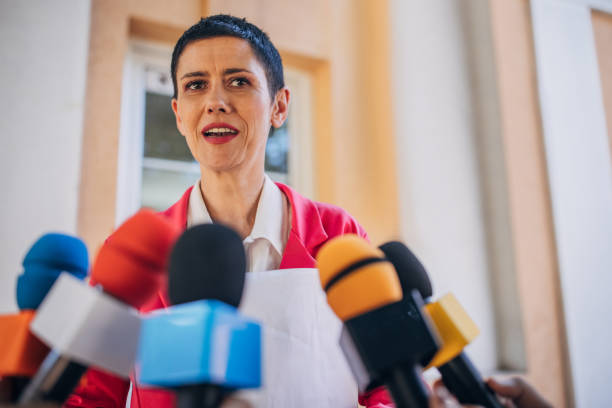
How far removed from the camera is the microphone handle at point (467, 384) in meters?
0.46

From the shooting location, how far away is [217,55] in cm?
86

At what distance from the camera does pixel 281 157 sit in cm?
197

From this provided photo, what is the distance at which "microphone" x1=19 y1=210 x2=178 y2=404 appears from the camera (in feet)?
1.23

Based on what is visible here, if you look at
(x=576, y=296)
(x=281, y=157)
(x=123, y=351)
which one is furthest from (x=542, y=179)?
(x=123, y=351)

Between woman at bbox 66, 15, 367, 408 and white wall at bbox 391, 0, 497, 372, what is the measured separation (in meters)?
1.03

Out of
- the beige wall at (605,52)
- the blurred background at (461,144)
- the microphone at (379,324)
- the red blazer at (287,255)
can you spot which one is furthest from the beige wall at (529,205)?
the microphone at (379,324)

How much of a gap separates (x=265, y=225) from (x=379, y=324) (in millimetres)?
529

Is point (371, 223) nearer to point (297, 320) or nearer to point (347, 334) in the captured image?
point (297, 320)

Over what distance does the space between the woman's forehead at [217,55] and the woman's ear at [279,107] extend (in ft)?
0.40

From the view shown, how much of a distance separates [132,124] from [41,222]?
509 mm

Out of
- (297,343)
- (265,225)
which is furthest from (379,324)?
(265,225)

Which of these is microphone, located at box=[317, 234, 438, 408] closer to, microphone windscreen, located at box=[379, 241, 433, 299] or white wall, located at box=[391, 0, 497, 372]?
microphone windscreen, located at box=[379, 241, 433, 299]

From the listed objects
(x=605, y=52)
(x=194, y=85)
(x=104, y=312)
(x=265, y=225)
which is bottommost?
(x=104, y=312)

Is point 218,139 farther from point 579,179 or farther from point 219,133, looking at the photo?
point 579,179
